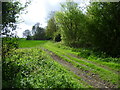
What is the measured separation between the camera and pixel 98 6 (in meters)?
15.0

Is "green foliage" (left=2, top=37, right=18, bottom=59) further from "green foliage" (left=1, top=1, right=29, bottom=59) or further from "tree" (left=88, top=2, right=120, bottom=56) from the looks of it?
"tree" (left=88, top=2, right=120, bottom=56)

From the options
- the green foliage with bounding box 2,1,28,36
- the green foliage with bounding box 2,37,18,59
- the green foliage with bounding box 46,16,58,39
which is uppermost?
the green foliage with bounding box 46,16,58,39

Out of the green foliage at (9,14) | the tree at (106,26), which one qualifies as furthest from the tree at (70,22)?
the green foliage at (9,14)

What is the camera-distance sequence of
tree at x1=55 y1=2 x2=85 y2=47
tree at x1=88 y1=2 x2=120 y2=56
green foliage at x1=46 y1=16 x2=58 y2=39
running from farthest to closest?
green foliage at x1=46 y1=16 x2=58 y2=39 < tree at x1=55 y1=2 x2=85 y2=47 < tree at x1=88 y1=2 x2=120 y2=56

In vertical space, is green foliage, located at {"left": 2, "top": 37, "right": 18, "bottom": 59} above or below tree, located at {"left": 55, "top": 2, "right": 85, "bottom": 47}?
below

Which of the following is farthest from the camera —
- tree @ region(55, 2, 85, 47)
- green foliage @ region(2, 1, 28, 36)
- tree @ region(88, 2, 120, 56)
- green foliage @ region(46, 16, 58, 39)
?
green foliage @ region(46, 16, 58, 39)

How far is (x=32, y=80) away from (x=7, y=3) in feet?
17.0

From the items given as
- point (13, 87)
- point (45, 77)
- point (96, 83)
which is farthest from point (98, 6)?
point (13, 87)

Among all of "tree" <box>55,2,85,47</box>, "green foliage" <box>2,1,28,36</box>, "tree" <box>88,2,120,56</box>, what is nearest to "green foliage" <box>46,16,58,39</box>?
"tree" <box>55,2,85,47</box>

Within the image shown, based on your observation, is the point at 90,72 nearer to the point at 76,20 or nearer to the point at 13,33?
the point at 13,33

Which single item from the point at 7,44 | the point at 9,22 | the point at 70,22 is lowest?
the point at 7,44

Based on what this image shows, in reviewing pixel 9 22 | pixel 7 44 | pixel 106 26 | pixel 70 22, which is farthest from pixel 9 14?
pixel 70 22

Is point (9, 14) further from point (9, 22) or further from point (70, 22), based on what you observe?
point (70, 22)

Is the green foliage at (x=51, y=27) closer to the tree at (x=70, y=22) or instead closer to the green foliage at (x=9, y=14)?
the tree at (x=70, y=22)
